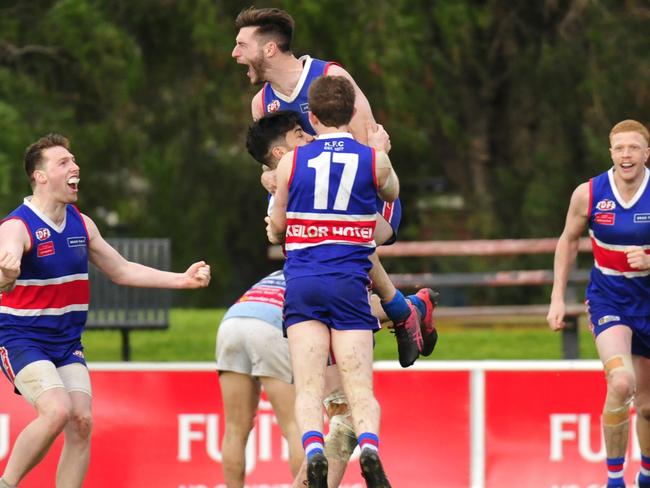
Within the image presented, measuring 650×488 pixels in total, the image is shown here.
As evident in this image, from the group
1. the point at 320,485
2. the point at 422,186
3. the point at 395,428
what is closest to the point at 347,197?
the point at 320,485

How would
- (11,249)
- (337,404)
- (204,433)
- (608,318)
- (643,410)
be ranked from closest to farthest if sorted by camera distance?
(337,404), (11,249), (608,318), (643,410), (204,433)

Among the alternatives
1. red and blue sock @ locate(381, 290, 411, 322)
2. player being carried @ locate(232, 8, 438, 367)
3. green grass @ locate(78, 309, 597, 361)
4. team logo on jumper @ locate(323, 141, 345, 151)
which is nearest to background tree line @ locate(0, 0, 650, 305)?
green grass @ locate(78, 309, 597, 361)

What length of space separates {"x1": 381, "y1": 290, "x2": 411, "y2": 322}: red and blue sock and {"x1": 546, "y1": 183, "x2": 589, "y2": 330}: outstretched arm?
1.39 meters

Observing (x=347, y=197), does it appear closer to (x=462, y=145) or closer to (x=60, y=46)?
(x=60, y=46)

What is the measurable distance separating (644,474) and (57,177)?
13.4ft

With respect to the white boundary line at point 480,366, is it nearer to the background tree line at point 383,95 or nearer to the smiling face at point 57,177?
the smiling face at point 57,177

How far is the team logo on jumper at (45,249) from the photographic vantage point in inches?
315

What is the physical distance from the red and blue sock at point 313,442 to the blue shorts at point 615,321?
265cm

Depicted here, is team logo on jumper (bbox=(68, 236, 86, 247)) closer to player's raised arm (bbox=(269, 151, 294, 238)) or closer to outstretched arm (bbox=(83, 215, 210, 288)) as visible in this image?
outstretched arm (bbox=(83, 215, 210, 288))

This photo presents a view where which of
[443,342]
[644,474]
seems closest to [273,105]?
[644,474]

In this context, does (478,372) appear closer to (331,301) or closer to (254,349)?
(254,349)

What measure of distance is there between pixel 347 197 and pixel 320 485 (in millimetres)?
1389

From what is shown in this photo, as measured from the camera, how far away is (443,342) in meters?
14.7

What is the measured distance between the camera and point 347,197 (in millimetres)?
6762
